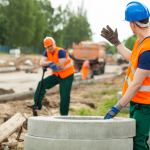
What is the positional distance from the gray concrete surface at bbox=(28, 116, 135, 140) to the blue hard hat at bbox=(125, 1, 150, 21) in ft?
3.57

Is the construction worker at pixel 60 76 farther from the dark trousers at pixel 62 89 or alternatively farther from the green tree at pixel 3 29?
the green tree at pixel 3 29

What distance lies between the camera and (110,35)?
389cm

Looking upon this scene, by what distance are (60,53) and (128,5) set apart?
3285 mm

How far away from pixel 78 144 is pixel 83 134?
0.11 m

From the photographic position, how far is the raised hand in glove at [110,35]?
3.83 meters

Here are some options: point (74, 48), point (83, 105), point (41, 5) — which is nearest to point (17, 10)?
point (41, 5)

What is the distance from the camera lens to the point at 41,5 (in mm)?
82125

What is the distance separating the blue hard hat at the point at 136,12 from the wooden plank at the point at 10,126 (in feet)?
7.52

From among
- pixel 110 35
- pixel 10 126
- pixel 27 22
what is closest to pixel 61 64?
pixel 10 126

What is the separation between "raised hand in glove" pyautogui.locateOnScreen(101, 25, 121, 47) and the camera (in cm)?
383

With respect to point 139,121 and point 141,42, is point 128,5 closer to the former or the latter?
point 141,42

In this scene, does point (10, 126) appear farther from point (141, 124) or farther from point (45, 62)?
point (45, 62)

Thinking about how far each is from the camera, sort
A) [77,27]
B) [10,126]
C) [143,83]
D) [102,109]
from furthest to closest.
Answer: [77,27] < [102,109] < [10,126] < [143,83]

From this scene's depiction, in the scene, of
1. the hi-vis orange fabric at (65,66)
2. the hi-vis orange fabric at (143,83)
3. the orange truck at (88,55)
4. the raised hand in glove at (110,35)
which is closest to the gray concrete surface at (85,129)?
the hi-vis orange fabric at (143,83)
